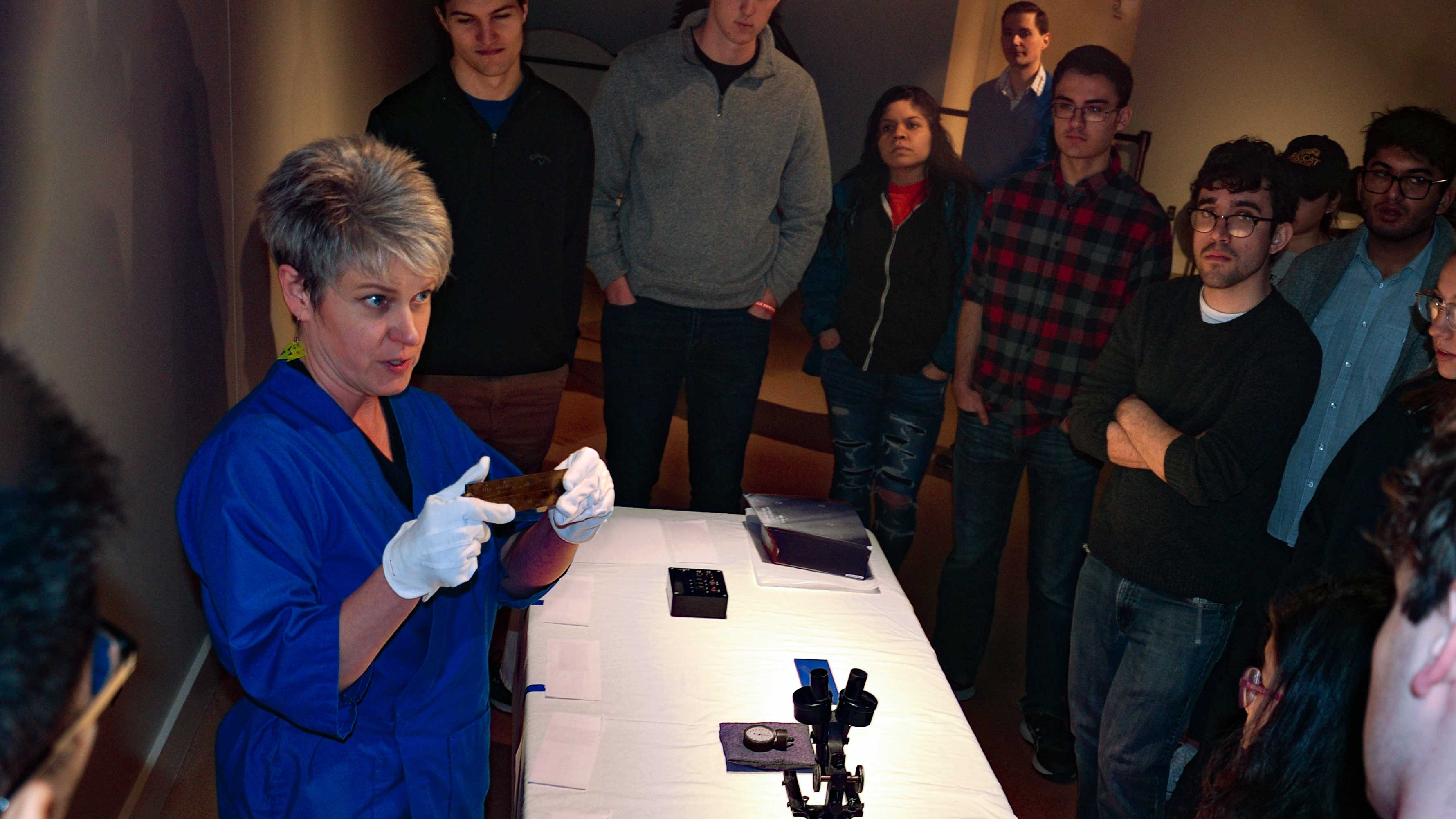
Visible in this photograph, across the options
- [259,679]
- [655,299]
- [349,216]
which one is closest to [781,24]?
[655,299]

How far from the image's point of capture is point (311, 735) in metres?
1.42

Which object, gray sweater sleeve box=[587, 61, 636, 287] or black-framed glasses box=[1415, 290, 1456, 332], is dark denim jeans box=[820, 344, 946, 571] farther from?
black-framed glasses box=[1415, 290, 1456, 332]

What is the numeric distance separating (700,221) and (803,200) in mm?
361

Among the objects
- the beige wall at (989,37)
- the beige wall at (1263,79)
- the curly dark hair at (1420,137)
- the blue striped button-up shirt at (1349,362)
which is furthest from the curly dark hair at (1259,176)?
the beige wall at (1263,79)

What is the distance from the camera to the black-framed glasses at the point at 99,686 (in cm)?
37

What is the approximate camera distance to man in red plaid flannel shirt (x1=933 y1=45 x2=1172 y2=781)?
272cm

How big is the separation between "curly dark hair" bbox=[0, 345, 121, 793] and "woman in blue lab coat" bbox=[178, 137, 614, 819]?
87cm

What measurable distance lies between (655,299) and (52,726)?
272 cm

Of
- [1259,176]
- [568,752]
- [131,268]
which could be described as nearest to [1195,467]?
[1259,176]

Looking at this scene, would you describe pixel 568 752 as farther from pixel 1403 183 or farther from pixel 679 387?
pixel 1403 183

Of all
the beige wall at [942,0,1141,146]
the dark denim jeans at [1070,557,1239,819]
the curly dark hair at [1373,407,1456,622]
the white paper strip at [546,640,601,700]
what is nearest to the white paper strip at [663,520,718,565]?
the white paper strip at [546,640,601,700]

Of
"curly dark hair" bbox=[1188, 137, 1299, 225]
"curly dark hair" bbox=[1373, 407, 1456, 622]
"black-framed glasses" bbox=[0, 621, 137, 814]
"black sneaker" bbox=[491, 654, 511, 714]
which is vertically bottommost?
"black sneaker" bbox=[491, 654, 511, 714]

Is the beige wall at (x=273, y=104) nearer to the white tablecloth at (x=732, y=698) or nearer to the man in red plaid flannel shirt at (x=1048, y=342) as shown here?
the white tablecloth at (x=732, y=698)

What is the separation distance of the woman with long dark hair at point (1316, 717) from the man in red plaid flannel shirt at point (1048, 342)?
1518mm
